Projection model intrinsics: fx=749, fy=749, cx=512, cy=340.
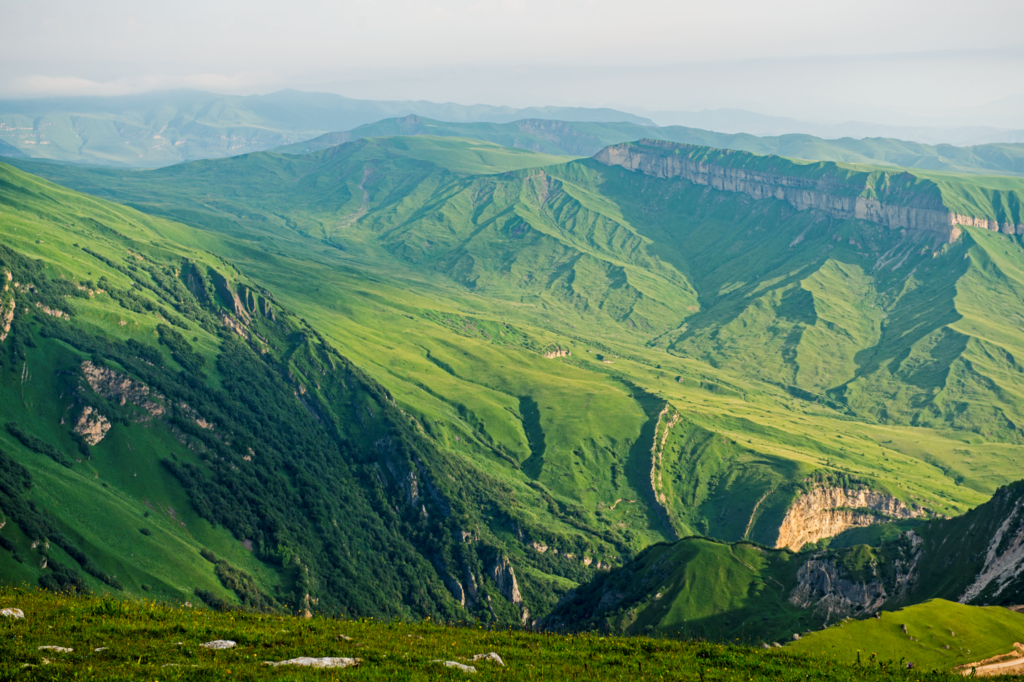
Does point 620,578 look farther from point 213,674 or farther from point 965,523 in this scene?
point 213,674

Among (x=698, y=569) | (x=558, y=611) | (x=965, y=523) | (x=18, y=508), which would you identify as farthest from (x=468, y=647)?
(x=18, y=508)

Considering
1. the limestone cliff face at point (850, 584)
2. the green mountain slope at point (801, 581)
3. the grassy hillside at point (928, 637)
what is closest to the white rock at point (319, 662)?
the grassy hillside at point (928, 637)

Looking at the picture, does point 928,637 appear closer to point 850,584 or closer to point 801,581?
point 850,584

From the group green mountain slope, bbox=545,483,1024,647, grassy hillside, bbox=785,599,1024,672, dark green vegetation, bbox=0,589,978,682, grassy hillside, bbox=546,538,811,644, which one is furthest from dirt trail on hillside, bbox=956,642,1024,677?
grassy hillside, bbox=546,538,811,644

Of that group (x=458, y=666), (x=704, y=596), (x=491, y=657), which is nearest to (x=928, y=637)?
(x=491, y=657)

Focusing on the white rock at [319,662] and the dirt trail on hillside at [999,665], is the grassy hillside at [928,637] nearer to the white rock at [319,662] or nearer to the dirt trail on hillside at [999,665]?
the dirt trail on hillside at [999,665]

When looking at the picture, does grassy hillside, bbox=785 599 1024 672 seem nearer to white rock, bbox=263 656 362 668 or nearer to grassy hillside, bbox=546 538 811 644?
grassy hillside, bbox=546 538 811 644
